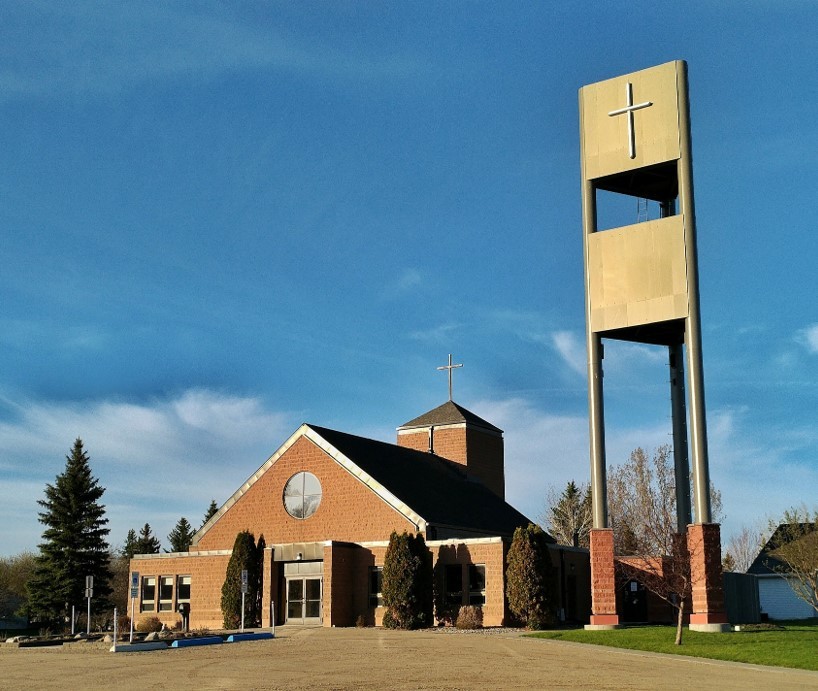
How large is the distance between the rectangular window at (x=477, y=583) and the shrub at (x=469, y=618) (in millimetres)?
755

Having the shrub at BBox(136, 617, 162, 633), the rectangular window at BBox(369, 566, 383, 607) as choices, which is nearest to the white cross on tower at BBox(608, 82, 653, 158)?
the rectangular window at BBox(369, 566, 383, 607)

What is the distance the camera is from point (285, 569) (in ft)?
134

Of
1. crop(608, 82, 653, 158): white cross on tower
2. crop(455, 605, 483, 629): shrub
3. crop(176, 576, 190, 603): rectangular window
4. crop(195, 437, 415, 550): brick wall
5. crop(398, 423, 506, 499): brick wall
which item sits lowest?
crop(455, 605, 483, 629): shrub

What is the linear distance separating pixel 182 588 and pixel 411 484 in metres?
11.0

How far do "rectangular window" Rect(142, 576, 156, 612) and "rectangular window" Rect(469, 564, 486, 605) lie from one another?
50.8 feet

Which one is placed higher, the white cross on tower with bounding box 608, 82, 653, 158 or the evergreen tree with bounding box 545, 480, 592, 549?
the white cross on tower with bounding box 608, 82, 653, 158

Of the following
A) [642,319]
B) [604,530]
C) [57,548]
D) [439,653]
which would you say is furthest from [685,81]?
[57,548]

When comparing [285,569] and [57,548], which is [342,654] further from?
[57,548]

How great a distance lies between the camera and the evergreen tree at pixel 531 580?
3569cm

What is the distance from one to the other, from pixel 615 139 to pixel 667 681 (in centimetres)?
2149

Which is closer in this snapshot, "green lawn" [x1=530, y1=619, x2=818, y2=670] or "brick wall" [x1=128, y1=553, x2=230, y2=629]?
"green lawn" [x1=530, y1=619, x2=818, y2=670]

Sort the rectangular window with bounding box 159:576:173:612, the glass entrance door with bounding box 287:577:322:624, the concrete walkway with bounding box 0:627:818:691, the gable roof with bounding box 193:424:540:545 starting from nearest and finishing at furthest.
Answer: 1. the concrete walkway with bounding box 0:627:818:691
2. the glass entrance door with bounding box 287:577:322:624
3. the gable roof with bounding box 193:424:540:545
4. the rectangular window with bounding box 159:576:173:612

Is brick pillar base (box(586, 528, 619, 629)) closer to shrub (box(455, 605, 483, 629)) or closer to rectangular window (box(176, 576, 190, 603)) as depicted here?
shrub (box(455, 605, 483, 629))

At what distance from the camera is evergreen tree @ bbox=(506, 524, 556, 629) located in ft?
117
